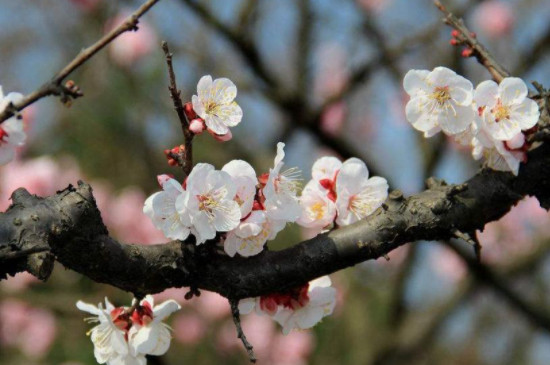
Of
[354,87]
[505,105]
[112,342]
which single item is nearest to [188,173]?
[112,342]

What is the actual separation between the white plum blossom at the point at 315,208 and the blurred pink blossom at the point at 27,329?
312cm

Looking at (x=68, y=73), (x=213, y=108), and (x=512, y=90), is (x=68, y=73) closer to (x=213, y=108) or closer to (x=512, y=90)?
(x=213, y=108)

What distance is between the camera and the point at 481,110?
108 centimetres

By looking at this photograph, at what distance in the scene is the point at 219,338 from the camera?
Answer: 169 inches

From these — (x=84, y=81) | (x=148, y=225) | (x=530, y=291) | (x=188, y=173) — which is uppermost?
(x=188, y=173)

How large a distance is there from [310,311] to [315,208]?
17 centimetres

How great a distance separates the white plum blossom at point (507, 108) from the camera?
3.44ft

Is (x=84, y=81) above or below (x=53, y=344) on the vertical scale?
above

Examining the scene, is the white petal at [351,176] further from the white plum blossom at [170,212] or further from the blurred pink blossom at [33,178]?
the blurred pink blossom at [33,178]

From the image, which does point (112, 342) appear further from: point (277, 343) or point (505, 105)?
point (277, 343)

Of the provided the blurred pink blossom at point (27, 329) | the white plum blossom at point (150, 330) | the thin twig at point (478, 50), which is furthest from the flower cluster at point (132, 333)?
the blurred pink blossom at point (27, 329)

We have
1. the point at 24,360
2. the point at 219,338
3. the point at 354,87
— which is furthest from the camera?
the point at 219,338

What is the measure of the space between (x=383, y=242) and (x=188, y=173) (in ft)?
1.02

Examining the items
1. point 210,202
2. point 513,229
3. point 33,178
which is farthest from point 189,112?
point 513,229
